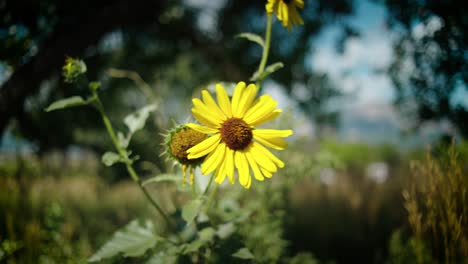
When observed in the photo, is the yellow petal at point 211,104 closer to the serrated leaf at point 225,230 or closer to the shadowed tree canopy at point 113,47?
the shadowed tree canopy at point 113,47

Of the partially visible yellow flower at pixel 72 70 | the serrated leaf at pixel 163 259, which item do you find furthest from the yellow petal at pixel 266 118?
the partially visible yellow flower at pixel 72 70

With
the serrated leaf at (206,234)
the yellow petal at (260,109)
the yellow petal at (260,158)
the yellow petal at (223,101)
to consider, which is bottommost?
the serrated leaf at (206,234)

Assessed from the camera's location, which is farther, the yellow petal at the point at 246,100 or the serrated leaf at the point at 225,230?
the serrated leaf at the point at 225,230

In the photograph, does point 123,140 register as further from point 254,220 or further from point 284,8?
point 254,220

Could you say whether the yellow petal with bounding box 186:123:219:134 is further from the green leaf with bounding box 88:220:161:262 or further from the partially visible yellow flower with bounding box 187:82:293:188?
the green leaf with bounding box 88:220:161:262

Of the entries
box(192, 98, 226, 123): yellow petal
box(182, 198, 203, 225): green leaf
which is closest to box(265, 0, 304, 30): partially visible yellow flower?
box(192, 98, 226, 123): yellow petal

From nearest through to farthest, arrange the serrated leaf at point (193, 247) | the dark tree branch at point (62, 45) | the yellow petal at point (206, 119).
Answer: the yellow petal at point (206, 119) → the serrated leaf at point (193, 247) → the dark tree branch at point (62, 45)

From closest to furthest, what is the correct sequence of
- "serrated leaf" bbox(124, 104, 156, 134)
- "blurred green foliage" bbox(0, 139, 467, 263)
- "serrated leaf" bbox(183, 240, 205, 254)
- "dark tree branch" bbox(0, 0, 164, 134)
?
"serrated leaf" bbox(183, 240, 205, 254)
"serrated leaf" bbox(124, 104, 156, 134)
"blurred green foliage" bbox(0, 139, 467, 263)
"dark tree branch" bbox(0, 0, 164, 134)
